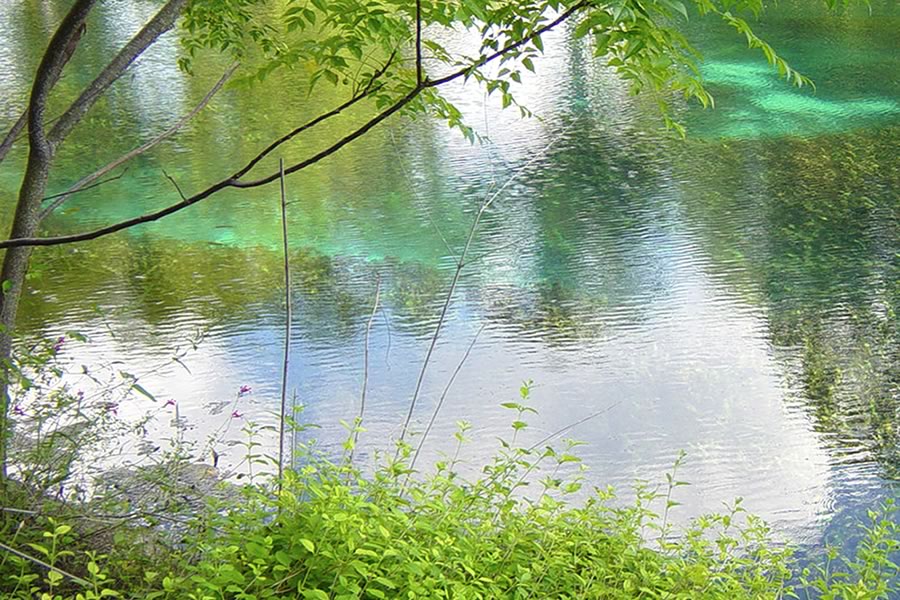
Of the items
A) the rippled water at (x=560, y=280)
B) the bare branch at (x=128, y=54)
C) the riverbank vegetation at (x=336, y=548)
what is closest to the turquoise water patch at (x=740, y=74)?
the rippled water at (x=560, y=280)

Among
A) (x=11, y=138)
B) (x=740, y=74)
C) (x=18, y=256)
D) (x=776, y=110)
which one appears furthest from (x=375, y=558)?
(x=740, y=74)

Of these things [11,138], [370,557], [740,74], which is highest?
[11,138]

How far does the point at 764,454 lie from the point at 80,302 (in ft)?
8.99

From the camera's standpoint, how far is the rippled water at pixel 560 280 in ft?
11.4

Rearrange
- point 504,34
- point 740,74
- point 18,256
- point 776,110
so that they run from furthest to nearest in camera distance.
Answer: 1. point 740,74
2. point 776,110
3. point 18,256
4. point 504,34

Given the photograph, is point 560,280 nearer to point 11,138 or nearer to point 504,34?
point 504,34

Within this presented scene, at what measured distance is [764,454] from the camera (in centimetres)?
336

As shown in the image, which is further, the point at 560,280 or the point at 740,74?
the point at 740,74

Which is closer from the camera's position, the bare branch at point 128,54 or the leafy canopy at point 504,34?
the leafy canopy at point 504,34

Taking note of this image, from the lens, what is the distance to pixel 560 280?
453 cm

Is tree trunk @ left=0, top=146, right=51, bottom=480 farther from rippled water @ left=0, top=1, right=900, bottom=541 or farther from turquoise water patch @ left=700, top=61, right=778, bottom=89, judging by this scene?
turquoise water patch @ left=700, top=61, right=778, bottom=89

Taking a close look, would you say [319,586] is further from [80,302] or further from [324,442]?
[80,302]

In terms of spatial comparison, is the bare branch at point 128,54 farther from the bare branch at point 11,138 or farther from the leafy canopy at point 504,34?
the leafy canopy at point 504,34

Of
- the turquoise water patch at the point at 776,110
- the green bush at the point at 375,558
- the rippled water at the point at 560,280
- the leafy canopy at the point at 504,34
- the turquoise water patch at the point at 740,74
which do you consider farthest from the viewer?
the turquoise water patch at the point at 740,74
